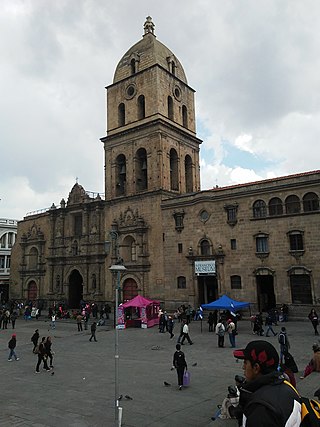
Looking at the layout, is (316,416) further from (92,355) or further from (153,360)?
(92,355)

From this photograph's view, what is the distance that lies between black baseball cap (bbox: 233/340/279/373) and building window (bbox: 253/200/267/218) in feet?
94.7

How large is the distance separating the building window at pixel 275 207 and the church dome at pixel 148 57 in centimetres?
2111

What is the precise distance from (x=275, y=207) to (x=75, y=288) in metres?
28.8

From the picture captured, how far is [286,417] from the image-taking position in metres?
2.54

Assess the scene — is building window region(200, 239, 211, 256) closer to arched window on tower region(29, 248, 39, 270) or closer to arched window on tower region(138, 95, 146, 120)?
arched window on tower region(138, 95, 146, 120)

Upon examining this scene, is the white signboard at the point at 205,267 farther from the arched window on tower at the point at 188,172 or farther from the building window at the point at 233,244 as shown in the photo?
the arched window on tower at the point at 188,172

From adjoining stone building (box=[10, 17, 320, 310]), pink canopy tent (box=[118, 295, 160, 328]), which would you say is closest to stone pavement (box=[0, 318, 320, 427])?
pink canopy tent (box=[118, 295, 160, 328])

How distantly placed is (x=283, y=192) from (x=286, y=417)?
29.0 metres

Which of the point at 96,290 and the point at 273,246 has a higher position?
the point at 273,246

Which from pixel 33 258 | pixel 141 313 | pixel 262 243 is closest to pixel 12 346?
pixel 141 313

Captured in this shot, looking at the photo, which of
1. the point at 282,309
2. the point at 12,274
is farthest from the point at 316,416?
→ the point at 12,274

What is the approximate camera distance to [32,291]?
50.5 metres

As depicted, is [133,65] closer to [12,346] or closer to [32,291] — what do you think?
[32,291]

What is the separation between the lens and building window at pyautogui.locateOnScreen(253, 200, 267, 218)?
101 feet
